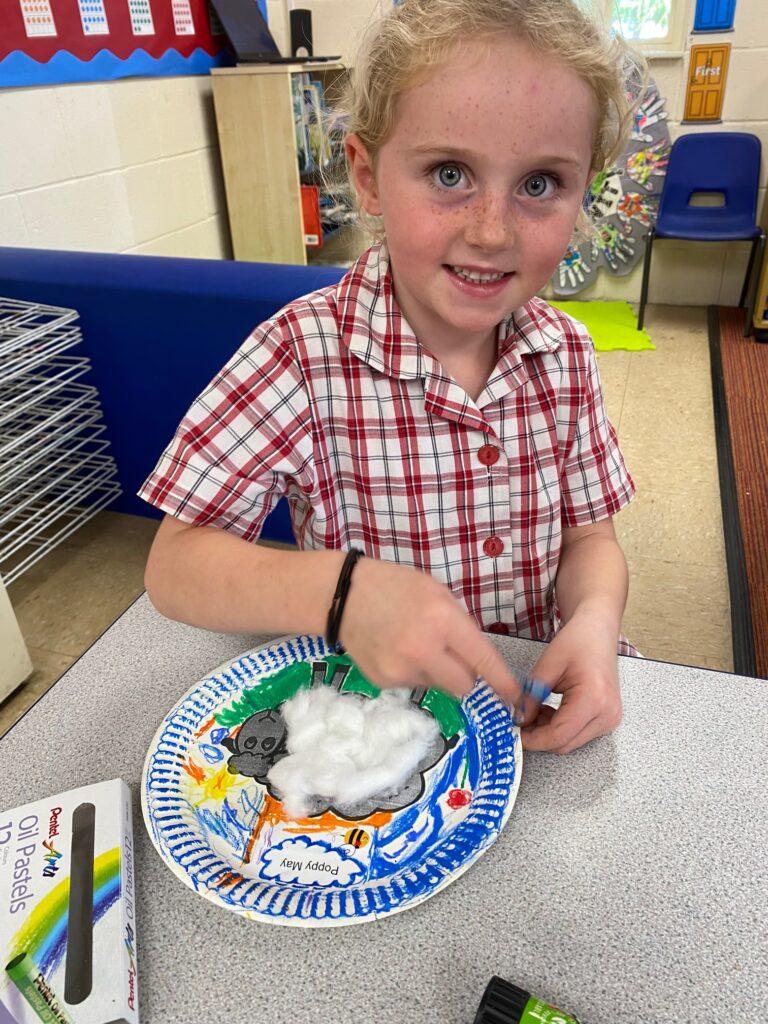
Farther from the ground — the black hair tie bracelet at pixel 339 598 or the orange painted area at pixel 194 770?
the black hair tie bracelet at pixel 339 598

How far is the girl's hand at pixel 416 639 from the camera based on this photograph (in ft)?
1.71

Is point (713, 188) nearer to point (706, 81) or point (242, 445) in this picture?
point (706, 81)

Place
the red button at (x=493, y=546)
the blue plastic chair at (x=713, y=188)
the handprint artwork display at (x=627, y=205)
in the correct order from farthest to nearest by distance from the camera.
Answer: the handprint artwork display at (x=627, y=205) → the blue plastic chair at (x=713, y=188) → the red button at (x=493, y=546)

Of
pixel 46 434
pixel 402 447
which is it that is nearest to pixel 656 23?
pixel 46 434

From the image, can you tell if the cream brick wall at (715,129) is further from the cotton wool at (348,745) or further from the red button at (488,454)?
the cotton wool at (348,745)

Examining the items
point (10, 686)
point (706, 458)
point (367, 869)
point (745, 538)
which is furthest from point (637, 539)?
point (367, 869)

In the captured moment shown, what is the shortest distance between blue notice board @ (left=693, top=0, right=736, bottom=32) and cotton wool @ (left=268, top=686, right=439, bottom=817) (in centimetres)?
357

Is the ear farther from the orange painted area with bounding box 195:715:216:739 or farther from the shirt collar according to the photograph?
the orange painted area with bounding box 195:715:216:739

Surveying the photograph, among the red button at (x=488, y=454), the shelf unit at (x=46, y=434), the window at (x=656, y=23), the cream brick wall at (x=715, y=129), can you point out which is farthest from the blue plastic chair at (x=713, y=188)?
the red button at (x=488, y=454)

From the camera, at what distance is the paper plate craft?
49 cm

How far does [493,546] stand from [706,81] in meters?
3.29

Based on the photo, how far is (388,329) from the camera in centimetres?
78

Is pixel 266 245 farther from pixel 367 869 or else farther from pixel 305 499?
pixel 367 869

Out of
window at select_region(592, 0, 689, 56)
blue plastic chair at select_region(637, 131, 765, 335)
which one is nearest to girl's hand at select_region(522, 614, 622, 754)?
blue plastic chair at select_region(637, 131, 765, 335)
